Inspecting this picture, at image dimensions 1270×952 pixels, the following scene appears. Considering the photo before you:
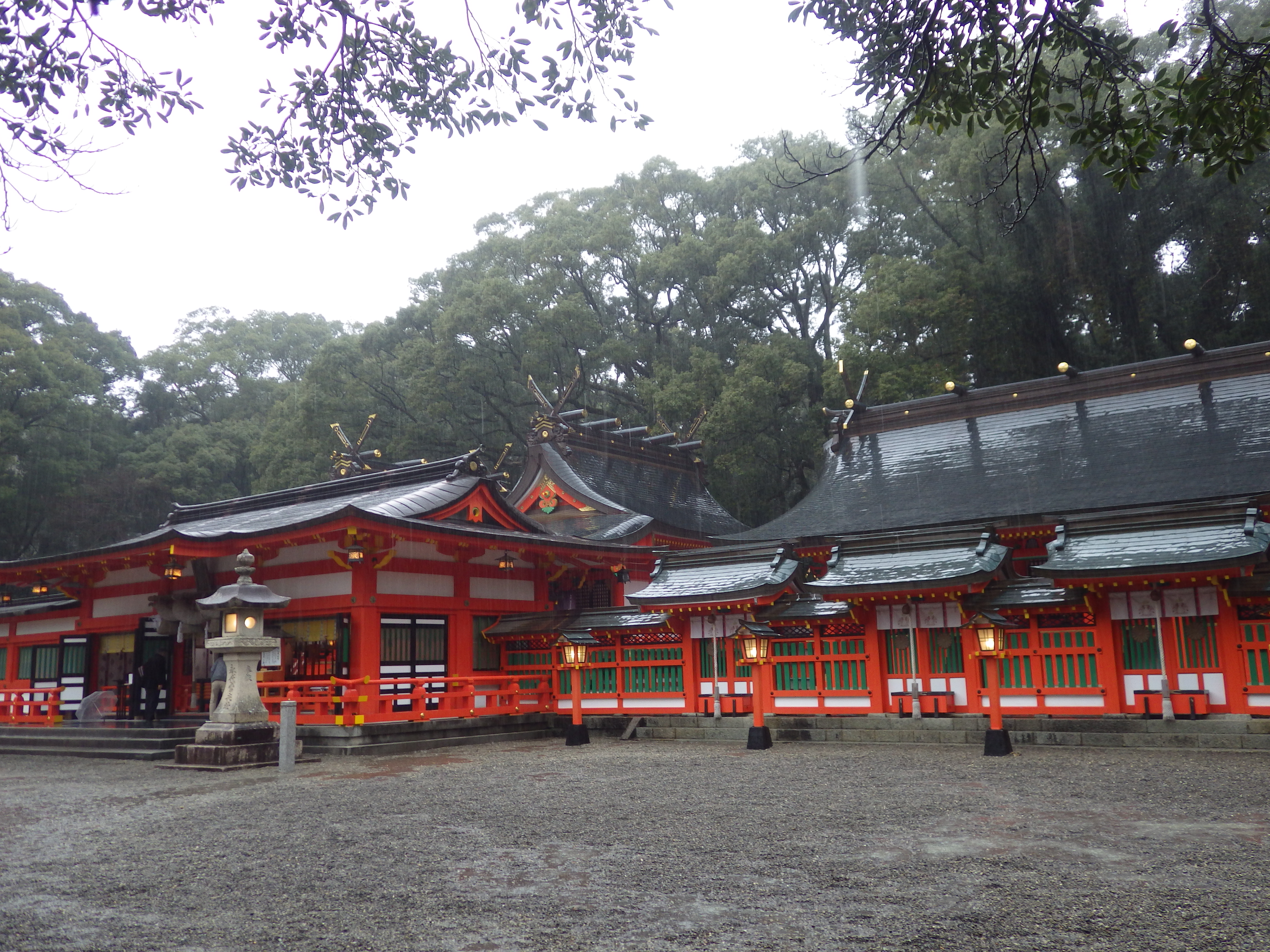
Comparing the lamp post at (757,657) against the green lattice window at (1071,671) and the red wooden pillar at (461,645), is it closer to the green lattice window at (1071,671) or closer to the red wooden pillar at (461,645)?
the green lattice window at (1071,671)

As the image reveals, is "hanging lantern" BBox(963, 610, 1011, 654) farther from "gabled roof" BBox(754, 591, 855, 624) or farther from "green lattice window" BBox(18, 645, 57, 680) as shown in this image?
"green lattice window" BBox(18, 645, 57, 680)

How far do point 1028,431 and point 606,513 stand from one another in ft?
34.5

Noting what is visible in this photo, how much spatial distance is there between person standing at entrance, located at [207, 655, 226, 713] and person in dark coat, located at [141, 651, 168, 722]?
9.05 ft

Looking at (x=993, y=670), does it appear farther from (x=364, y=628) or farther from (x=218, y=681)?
(x=218, y=681)

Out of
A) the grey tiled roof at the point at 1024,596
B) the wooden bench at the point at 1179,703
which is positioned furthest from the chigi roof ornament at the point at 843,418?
the wooden bench at the point at 1179,703

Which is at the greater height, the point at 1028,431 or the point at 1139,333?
the point at 1139,333

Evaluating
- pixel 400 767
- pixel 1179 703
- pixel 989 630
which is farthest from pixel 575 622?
pixel 1179 703

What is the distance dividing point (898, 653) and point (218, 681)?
1141 centimetres

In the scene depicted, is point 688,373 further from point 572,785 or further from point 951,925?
point 951,925

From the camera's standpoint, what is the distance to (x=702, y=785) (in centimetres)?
1102

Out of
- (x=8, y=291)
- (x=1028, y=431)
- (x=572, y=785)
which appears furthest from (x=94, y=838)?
(x=8, y=291)

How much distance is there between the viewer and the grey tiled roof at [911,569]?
49.9ft

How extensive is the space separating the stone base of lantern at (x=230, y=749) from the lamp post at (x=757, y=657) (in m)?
6.75

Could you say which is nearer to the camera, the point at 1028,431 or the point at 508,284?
the point at 1028,431
